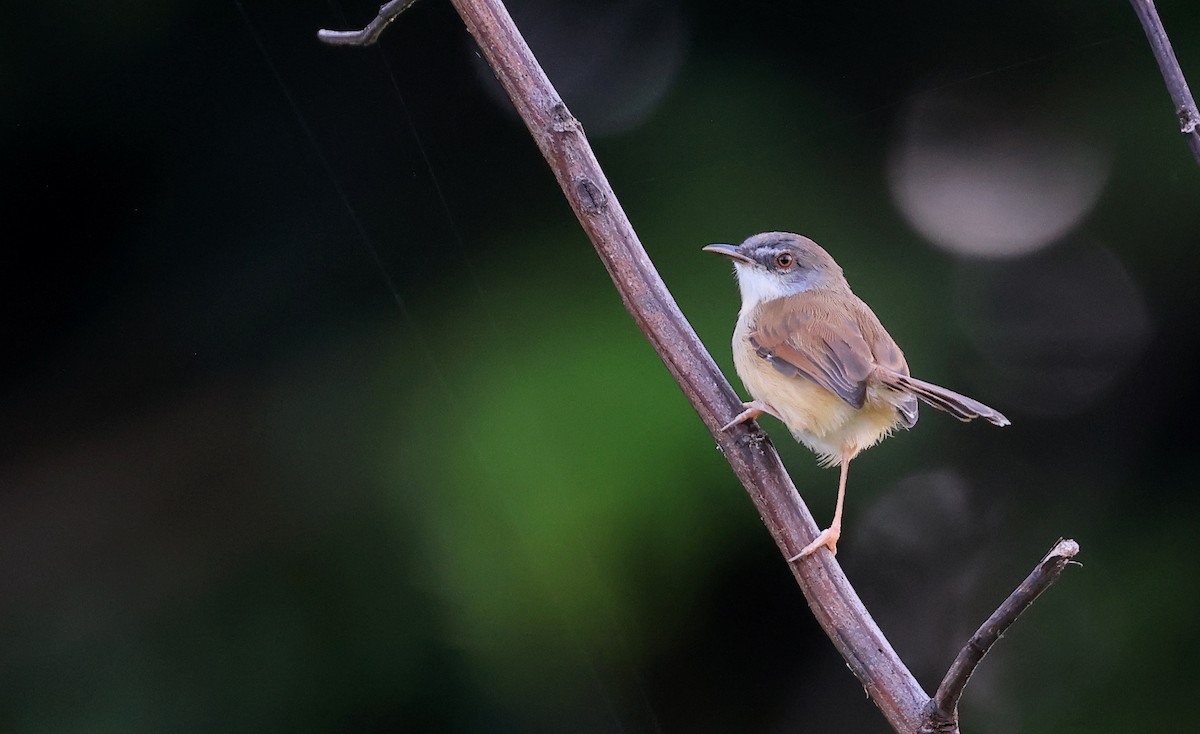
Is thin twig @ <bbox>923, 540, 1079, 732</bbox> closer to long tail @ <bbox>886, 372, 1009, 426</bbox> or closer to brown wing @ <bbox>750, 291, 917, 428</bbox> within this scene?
long tail @ <bbox>886, 372, 1009, 426</bbox>

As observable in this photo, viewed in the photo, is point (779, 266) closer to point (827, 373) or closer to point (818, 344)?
point (818, 344)

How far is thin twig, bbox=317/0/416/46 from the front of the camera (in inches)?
70.1

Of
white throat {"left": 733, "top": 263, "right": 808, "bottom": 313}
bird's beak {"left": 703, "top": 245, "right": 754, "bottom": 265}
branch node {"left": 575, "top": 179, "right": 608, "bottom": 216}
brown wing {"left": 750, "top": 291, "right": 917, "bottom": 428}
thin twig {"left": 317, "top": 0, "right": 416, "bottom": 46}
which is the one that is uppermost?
thin twig {"left": 317, "top": 0, "right": 416, "bottom": 46}

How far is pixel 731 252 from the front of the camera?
2744 mm

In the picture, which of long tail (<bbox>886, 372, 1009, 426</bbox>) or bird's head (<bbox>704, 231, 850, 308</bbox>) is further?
bird's head (<bbox>704, 231, 850, 308</bbox>)

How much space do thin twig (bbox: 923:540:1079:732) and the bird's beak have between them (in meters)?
1.48

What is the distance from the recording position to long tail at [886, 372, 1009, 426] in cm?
191

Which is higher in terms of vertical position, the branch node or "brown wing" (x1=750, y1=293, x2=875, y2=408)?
the branch node

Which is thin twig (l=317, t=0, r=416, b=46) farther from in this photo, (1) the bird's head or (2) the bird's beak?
(1) the bird's head

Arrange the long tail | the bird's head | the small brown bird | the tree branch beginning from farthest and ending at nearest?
the bird's head → the small brown bird → the long tail → the tree branch

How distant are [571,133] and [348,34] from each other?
1.66 feet

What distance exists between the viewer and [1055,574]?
46.4 inches

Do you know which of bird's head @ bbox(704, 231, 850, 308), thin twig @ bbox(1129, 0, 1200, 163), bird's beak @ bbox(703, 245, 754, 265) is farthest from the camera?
bird's head @ bbox(704, 231, 850, 308)

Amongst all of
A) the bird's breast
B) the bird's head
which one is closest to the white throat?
the bird's head
